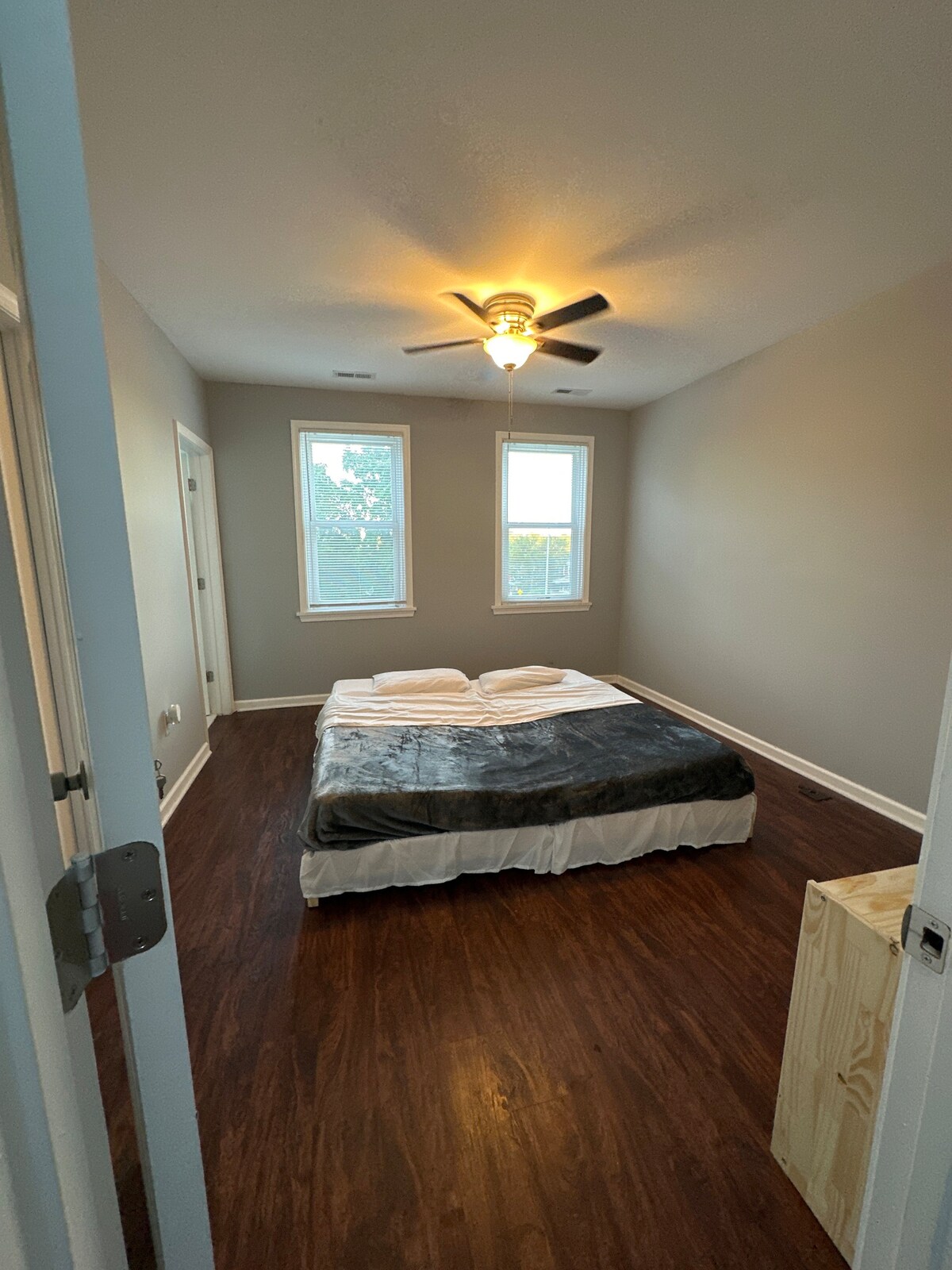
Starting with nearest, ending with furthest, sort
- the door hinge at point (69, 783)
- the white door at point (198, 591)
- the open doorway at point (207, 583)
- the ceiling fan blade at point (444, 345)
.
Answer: the door hinge at point (69, 783), the ceiling fan blade at point (444, 345), the white door at point (198, 591), the open doorway at point (207, 583)

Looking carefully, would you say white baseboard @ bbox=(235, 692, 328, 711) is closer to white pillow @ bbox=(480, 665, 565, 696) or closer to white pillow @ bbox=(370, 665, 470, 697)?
white pillow @ bbox=(370, 665, 470, 697)

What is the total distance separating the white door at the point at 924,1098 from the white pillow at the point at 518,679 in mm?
2838

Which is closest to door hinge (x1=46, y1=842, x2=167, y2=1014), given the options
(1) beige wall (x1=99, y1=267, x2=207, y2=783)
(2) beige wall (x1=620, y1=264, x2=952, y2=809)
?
(1) beige wall (x1=99, y1=267, x2=207, y2=783)

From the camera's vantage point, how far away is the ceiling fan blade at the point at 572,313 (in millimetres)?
2244

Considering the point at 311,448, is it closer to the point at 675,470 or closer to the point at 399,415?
the point at 399,415

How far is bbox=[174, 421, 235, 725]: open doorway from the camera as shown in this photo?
3.76 metres

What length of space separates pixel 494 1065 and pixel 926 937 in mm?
1276

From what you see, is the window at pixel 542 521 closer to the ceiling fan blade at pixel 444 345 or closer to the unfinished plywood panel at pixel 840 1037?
the ceiling fan blade at pixel 444 345

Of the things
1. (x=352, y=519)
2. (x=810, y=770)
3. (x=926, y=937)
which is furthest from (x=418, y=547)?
(x=926, y=937)

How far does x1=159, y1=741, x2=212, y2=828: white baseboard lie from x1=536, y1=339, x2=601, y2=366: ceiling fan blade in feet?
9.84

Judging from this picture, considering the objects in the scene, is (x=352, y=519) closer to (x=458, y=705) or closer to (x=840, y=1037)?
(x=458, y=705)

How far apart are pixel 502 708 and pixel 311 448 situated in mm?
2708

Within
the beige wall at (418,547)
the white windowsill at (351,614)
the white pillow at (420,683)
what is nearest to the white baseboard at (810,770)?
the beige wall at (418,547)

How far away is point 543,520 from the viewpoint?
16.1 ft
